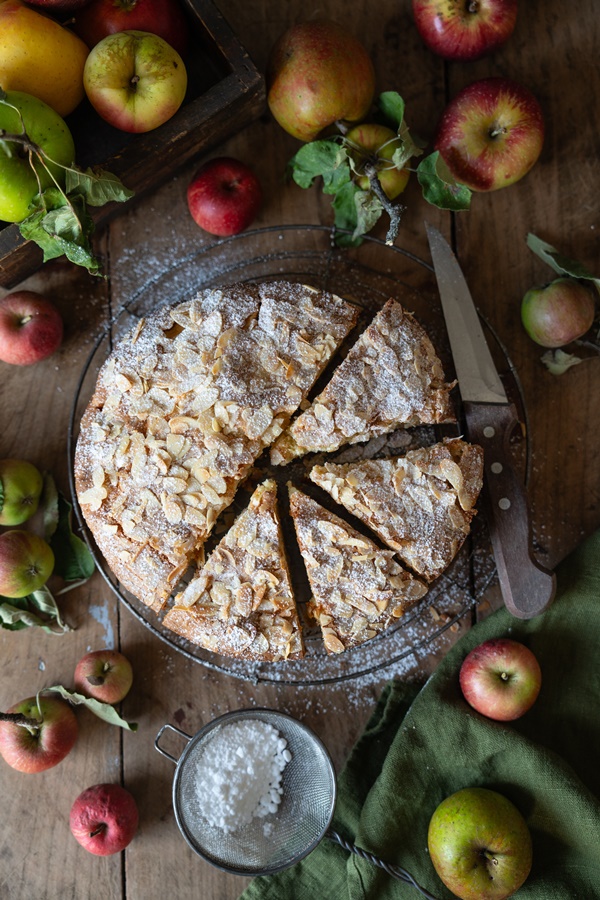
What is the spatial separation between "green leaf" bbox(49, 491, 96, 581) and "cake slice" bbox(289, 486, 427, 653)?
725 mm

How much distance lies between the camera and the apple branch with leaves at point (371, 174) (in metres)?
2.15

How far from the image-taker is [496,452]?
2.23 metres

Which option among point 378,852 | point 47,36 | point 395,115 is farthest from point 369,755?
point 47,36

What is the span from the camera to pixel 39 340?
230 cm

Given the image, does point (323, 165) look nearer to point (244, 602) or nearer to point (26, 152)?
point (26, 152)

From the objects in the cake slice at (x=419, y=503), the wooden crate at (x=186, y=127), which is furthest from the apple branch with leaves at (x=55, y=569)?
the cake slice at (x=419, y=503)

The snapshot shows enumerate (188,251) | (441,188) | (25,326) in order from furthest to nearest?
(188,251), (25,326), (441,188)

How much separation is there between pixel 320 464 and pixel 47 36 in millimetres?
1406

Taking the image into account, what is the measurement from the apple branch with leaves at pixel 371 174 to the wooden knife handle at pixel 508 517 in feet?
2.02

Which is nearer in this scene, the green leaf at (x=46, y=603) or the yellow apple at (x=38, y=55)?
the yellow apple at (x=38, y=55)

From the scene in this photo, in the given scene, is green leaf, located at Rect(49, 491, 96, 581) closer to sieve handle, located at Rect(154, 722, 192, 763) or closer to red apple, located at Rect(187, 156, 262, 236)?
sieve handle, located at Rect(154, 722, 192, 763)

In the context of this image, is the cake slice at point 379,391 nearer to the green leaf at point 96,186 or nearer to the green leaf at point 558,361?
the green leaf at point 558,361

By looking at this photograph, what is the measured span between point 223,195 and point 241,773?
174cm

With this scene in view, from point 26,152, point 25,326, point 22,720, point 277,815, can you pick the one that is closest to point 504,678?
point 277,815
